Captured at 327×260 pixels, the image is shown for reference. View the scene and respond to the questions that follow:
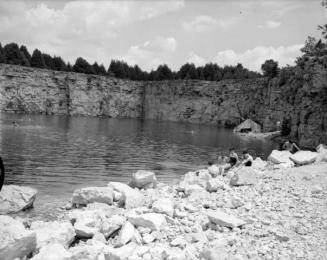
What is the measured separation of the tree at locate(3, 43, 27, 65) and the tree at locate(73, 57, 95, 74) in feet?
53.0

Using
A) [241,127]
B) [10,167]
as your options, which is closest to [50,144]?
[10,167]

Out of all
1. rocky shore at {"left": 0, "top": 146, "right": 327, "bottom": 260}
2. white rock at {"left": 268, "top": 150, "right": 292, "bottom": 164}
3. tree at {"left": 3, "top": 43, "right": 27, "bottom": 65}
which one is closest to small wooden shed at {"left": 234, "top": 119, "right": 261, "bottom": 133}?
white rock at {"left": 268, "top": 150, "right": 292, "bottom": 164}

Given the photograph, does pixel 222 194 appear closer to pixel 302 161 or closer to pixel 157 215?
pixel 157 215

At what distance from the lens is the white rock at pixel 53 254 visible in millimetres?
7023

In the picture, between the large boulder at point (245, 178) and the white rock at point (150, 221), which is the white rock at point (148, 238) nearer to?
the white rock at point (150, 221)

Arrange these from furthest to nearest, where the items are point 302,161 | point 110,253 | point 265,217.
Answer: point 302,161 → point 265,217 → point 110,253

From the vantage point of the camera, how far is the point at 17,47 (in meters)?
101

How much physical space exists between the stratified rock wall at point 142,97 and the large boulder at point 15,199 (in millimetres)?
49976

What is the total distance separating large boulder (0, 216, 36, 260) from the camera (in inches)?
283

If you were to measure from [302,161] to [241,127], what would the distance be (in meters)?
47.6

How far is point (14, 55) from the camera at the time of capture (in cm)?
9944

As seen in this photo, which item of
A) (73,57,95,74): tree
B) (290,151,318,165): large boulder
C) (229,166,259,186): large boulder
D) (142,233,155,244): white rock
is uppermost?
(73,57,95,74): tree

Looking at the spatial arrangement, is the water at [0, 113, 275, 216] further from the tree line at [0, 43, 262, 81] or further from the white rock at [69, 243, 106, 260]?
the tree line at [0, 43, 262, 81]

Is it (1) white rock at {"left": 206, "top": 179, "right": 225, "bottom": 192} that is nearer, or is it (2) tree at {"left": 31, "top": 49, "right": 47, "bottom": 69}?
(1) white rock at {"left": 206, "top": 179, "right": 225, "bottom": 192}
